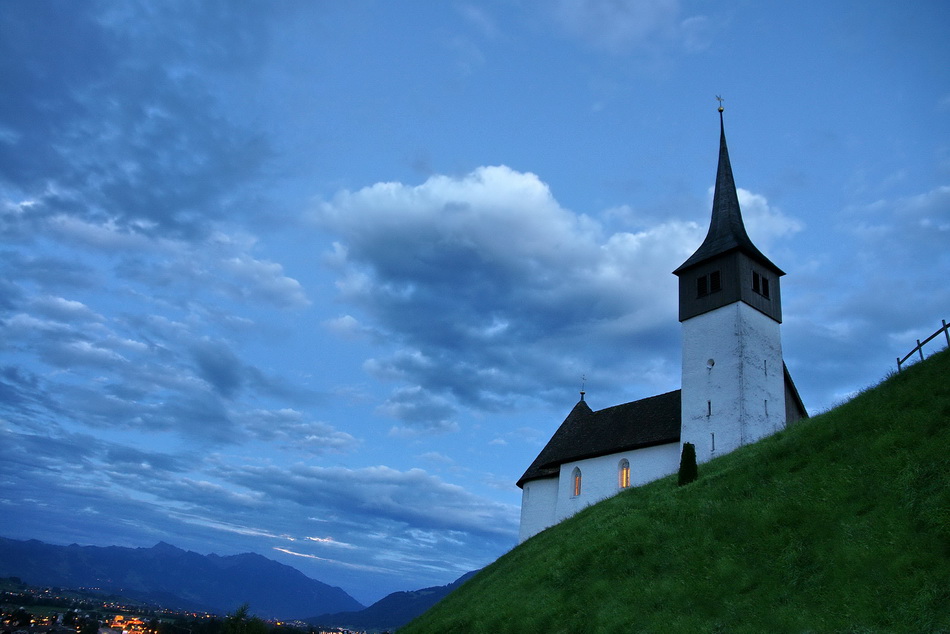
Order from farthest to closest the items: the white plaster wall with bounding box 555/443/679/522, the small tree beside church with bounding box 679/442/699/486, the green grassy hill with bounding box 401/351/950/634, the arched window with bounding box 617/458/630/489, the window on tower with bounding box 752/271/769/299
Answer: the arched window with bounding box 617/458/630/489
the window on tower with bounding box 752/271/769/299
the white plaster wall with bounding box 555/443/679/522
the small tree beside church with bounding box 679/442/699/486
the green grassy hill with bounding box 401/351/950/634

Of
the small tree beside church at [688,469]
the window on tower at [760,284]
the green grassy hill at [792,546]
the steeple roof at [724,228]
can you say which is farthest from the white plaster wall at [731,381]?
the green grassy hill at [792,546]

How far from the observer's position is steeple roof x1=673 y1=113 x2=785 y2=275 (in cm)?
4088

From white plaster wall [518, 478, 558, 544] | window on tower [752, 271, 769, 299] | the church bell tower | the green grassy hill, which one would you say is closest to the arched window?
the church bell tower

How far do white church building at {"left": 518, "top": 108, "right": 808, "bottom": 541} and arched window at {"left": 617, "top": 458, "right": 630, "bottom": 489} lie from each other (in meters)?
0.07

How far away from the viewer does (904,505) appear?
16766mm

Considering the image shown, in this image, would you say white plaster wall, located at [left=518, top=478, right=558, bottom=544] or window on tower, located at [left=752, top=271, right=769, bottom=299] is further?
white plaster wall, located at [left=518, top=478, right=558, bottom=544]

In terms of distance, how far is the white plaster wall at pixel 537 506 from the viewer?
47.5m

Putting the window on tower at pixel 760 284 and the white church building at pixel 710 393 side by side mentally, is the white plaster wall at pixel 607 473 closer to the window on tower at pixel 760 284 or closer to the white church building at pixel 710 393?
the white church building at pixel 710 393

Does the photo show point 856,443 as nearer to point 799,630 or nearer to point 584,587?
point 799,630

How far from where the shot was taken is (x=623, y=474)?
42188 mm

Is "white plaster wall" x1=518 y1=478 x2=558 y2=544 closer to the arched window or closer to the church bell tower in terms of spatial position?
the arched window

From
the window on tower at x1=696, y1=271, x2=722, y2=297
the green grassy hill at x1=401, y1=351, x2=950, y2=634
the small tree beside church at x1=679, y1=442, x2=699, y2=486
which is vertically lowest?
the green grassy hill at x1=401, y1=351, x2=950, y2=634

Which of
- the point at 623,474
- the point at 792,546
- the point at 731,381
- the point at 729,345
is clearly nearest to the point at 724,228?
the point at 729,345

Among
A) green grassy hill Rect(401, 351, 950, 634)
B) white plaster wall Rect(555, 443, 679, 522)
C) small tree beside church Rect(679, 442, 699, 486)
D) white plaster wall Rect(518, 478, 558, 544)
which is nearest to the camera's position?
green grassy hill Rect(401, 351, 950, 634)
